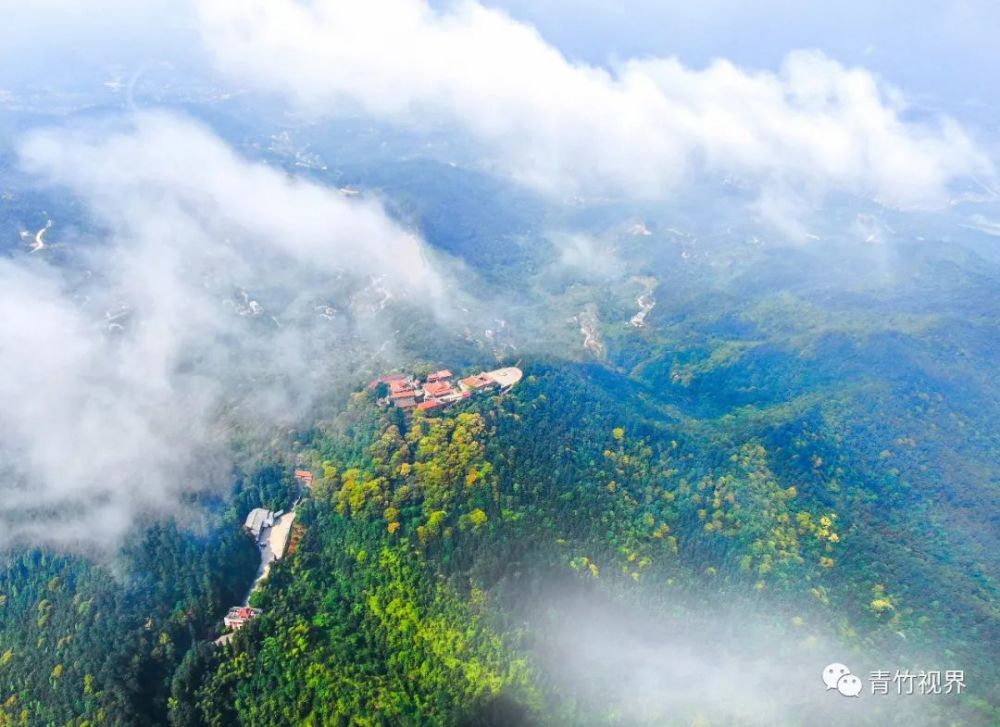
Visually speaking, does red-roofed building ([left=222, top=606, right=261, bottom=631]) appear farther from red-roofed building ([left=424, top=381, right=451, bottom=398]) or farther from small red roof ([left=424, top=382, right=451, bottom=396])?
small red roof ([left=424, top=382, right=451, bottom=396])

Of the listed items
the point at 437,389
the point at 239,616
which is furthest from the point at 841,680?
the point at 437,389

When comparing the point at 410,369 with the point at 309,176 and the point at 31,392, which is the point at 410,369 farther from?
the point at 309,176

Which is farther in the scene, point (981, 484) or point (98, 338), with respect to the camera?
point (98, 338)

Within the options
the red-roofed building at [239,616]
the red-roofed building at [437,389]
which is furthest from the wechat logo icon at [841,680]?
the red-roofed building at [437,389]

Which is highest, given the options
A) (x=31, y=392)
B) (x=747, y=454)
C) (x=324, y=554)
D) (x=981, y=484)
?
(x=981, y=484)

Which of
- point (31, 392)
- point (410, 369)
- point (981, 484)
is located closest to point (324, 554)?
point (410, 369)

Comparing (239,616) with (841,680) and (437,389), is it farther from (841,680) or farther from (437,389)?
(841,680)

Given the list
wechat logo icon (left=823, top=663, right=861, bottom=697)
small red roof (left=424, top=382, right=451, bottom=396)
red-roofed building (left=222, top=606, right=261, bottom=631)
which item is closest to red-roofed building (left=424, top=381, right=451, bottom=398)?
small red roof (left=424, top=382, right=451, bottom=396)

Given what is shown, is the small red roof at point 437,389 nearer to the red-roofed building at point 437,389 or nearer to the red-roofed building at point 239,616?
the red-roofed building at point 437,389
